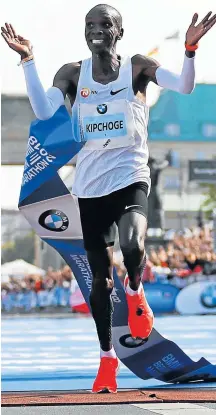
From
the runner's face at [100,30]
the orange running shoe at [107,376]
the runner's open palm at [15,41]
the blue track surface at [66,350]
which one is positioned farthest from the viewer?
the blue track surface at [66,350]

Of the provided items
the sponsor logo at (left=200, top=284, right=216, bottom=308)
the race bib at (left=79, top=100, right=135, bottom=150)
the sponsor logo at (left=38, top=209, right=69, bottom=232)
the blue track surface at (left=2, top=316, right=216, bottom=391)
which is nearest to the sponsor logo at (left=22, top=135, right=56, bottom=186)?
the sponsor logo at (left=38, top=209, right=69, bottom=232)

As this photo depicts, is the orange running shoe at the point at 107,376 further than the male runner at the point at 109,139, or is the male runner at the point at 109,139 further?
the orange running shoe at the point at 107,376

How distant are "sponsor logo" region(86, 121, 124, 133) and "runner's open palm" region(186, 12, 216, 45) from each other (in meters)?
0.64

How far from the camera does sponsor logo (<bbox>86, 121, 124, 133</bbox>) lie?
17.6 feet

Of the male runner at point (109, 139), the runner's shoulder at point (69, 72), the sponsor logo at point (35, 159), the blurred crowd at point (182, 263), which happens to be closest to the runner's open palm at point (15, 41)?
the male runner at point (109, 139)

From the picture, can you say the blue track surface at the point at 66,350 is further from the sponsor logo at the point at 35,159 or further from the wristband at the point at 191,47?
the wristband at the point at 191,47

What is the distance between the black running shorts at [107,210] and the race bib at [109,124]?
273mm

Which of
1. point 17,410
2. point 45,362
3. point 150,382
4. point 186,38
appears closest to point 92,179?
point 186,38

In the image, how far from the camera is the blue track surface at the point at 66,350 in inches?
282

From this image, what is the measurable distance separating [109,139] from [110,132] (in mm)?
41

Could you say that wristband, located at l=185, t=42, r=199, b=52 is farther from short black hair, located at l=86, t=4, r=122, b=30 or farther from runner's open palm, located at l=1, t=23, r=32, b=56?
runner's open palm, located at l=1, t=23, r=32, b=56

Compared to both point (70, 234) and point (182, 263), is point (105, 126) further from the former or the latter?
point (182, 263)

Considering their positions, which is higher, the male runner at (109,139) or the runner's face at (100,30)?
the runner's face at (100,30)

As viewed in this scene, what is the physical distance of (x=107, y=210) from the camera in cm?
556
